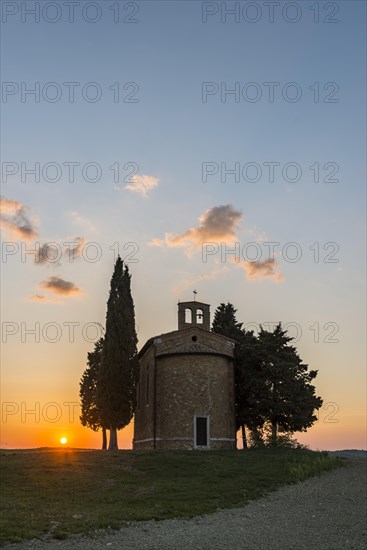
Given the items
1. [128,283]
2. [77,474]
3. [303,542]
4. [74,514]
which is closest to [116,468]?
[77,474]

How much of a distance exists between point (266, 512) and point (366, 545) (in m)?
5.35

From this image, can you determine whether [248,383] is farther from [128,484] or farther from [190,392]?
[128,484]

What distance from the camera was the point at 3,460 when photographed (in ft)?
103

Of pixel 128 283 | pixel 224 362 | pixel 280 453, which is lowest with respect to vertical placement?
pixel 280 453

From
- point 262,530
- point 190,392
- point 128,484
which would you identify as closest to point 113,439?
point 190,392

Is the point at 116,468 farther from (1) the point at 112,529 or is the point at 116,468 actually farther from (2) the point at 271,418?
(2) the point at 271,418

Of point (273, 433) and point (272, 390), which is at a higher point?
point (272, 390)

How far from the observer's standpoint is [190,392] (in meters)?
39.5

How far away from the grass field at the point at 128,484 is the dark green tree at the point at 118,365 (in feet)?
19.3

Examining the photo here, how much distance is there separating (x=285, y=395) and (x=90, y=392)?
69.6 ft

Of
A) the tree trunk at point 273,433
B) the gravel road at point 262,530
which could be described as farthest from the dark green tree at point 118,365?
the gravel road at point 262,530

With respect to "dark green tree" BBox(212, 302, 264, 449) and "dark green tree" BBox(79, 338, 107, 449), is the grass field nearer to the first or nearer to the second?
"dark green tree" BBox(212, 302, 264, 449)

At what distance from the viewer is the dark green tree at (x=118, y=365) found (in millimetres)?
40125

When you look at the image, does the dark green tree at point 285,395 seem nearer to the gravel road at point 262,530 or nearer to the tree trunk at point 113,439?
the tree trunk at point 113,439
